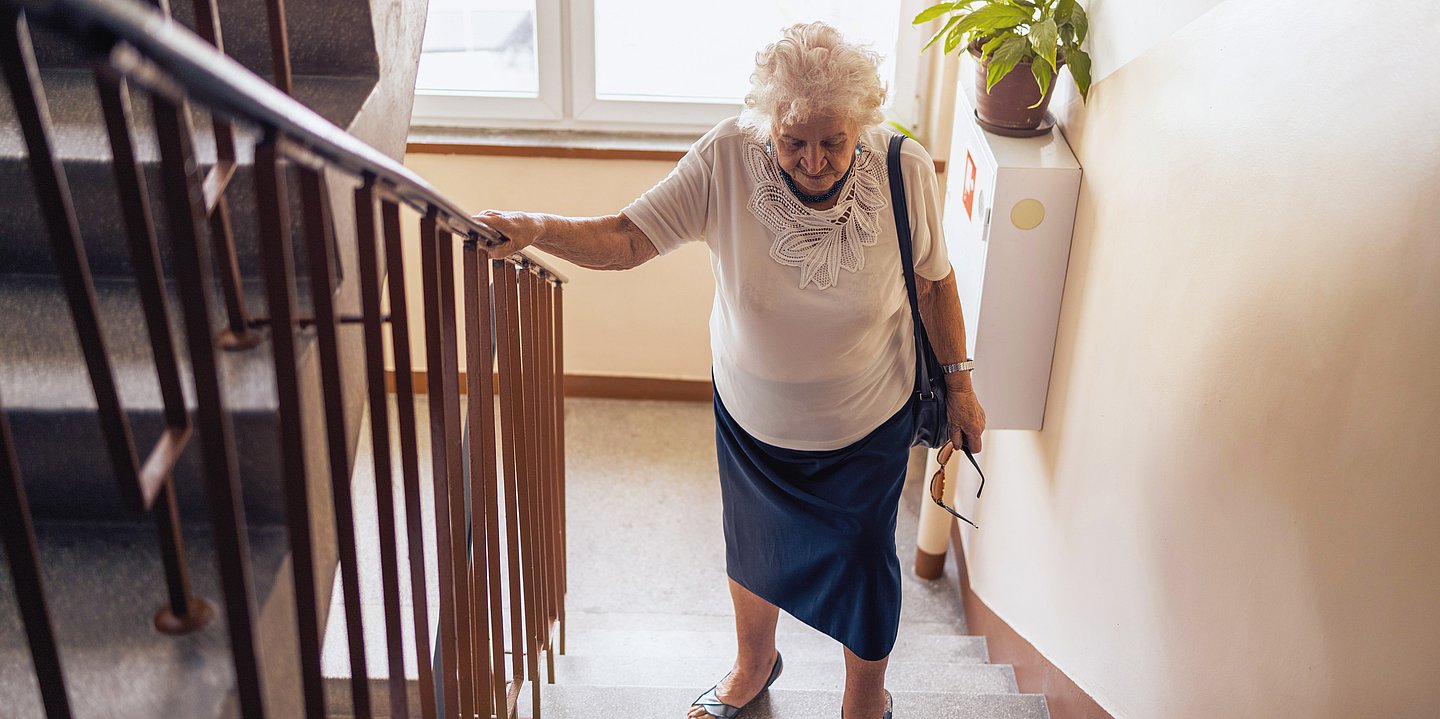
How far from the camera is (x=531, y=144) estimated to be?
3975mm

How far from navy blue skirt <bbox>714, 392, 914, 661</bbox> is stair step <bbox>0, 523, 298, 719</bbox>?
3.16 ft

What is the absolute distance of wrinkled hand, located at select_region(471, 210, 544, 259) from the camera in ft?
5.33

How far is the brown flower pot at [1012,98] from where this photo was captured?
94.7 inches

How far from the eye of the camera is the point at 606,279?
4219mm

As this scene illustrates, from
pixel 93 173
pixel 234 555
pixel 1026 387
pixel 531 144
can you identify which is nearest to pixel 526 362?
pixel 93 173

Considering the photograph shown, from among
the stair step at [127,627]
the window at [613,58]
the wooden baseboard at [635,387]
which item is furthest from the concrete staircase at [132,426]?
the wooden baseboard at [635,387]

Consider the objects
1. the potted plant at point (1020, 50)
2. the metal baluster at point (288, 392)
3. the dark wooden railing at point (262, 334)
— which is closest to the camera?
the dark wooden railing at point (262, 334)

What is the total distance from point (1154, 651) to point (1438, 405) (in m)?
0.86

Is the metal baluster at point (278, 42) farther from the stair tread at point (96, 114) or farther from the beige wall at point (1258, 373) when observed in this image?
the beige wall at point (1258, 373)

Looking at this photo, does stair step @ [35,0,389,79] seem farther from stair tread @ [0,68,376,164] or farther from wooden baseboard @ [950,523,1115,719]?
wooden baseboard @ [950,523,1115,719]

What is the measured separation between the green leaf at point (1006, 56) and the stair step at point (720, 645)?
160cm

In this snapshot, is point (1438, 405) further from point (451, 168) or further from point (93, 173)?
point (451, 168)

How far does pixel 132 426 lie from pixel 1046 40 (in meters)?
1.82

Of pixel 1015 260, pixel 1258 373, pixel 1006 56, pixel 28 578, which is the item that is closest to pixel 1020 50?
pixel 1006 56
